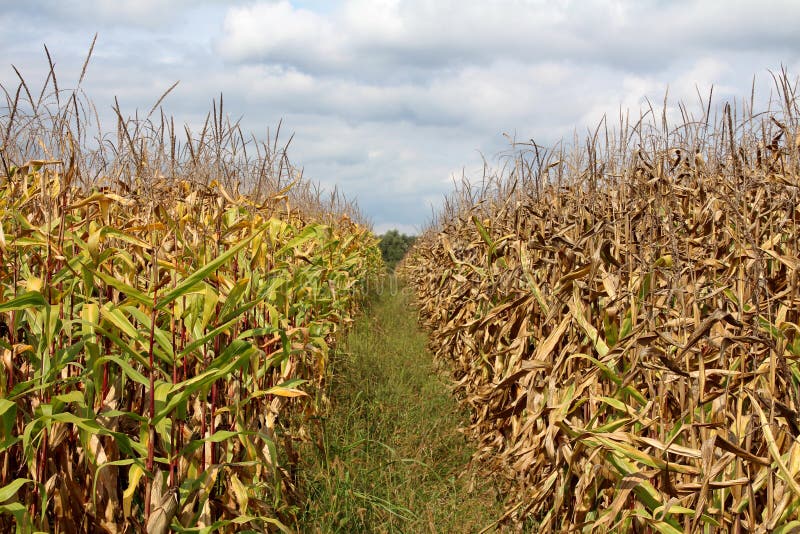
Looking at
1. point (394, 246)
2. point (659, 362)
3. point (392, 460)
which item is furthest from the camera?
point (394, 246)

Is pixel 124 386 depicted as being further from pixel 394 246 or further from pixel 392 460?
pixel 394 246

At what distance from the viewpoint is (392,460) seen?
3959 mm

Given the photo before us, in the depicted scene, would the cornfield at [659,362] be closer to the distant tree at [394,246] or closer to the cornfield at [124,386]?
the cornfield at [124,386]

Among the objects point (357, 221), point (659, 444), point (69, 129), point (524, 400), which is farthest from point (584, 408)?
point (357, 221)

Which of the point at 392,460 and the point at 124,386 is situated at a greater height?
the point at 124,386

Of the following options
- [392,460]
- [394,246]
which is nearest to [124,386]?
[392,460]

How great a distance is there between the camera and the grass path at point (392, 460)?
10.6 feet

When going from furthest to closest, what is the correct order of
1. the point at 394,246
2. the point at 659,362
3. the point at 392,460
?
1. the point at 394,246
2. the point at 392,460
3. the point at 659,362

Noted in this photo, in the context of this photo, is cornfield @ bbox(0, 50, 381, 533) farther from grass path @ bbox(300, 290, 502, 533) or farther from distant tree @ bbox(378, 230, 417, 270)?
distant tree @ bbox(378, 230, 417, 270)

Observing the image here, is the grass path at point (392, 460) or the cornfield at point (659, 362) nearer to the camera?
the cornfield at point (659, 362)

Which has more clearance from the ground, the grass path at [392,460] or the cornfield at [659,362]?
the cornfield at [659,362]

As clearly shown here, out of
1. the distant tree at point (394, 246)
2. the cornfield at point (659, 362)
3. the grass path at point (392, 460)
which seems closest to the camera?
the cornfield at point (659, 362)

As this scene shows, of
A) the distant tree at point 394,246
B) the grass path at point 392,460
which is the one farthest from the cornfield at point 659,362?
the distant tree at point 394,246

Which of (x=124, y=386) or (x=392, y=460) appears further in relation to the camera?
(x=392, y=460)
